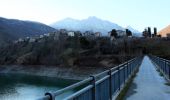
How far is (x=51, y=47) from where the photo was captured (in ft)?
511

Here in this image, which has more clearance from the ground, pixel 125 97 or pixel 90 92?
pixel 90 92

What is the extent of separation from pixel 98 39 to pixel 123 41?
12175 mm

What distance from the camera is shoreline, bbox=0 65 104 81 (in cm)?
10881

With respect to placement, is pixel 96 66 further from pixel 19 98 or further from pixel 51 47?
pixel 19 98

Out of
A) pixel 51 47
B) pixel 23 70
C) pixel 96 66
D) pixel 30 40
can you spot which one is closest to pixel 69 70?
pixel 96 66

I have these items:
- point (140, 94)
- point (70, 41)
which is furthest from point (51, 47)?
point (140, 94)

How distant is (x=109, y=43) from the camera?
153125mm

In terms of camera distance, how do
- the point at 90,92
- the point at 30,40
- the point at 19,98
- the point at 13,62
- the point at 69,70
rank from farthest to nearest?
the point at 30,40
the point at 13,62
the point at 69,70
the point at 19,98
the point at 90,92

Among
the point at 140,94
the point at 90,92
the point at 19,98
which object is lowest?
the point at 19,98

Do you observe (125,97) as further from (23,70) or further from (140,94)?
(23,70)

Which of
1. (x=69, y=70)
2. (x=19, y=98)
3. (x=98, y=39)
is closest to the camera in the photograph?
(x=19, y=98)

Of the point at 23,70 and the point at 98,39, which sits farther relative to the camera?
the point at 98,39

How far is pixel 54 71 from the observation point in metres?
120

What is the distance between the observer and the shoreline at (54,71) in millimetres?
108806
